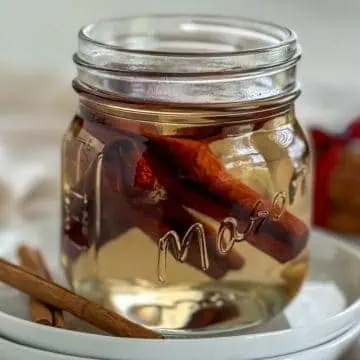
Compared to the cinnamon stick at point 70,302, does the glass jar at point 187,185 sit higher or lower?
higher

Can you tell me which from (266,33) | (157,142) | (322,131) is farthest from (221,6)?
(157,142)

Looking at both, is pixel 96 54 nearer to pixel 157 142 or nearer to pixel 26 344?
pixel 157 142

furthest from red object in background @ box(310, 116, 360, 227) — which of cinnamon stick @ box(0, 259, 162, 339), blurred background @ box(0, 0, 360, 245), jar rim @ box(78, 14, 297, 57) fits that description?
cinnamon stick @ box(0, 259, 162, 339)

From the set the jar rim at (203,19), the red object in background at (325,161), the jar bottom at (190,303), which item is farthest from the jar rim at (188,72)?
the red object in background at (325,161)

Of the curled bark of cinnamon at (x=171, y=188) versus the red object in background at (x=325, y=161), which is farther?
the red object in background at (x=325, y=161)

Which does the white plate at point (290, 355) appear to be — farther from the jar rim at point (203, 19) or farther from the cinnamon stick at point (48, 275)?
the jar rim at point (203, 19)

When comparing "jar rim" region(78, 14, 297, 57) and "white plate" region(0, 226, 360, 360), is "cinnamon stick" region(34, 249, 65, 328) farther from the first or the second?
"jar rim" region(78, 14, 297, 57)

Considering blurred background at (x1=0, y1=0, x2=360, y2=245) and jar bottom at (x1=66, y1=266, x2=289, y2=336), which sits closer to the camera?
jar bottom at (x1=66, y1=266, x2=289, y2=336)
